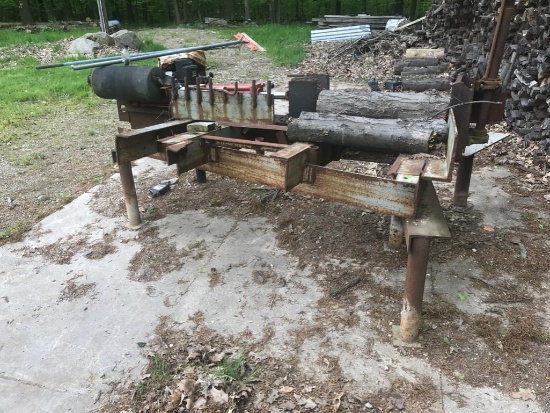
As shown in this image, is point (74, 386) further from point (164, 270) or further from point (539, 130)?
point (539, 130)

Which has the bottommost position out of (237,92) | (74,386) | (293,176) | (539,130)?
(74,386)

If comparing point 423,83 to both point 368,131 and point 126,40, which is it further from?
point 126,40

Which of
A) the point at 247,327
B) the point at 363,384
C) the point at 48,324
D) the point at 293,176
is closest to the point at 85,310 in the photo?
the point at 48,324

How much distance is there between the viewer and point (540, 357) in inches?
101

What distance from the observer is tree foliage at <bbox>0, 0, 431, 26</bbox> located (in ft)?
109

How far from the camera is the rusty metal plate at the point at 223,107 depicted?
3725mm

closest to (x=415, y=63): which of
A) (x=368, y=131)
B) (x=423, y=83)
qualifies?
(x=423, y=83)

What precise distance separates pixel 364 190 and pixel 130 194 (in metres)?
2.52

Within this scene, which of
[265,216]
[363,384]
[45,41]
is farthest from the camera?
[45,41]

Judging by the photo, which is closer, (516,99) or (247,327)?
(247,327)

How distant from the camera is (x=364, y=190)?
274 centimetres

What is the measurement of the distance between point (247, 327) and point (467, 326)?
1.50m

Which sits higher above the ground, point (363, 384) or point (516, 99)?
point (516, 99)

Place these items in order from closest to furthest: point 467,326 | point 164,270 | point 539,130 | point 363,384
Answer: point 363,384 < point 467,326 < point 164,270 < point 539,130
